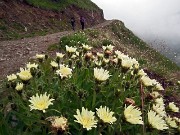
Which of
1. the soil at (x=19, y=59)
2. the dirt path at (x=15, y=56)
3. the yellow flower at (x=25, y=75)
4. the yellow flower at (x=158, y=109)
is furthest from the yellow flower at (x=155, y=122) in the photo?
the dirt path at (x=15, y=56)

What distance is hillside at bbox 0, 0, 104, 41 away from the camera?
98.4ft

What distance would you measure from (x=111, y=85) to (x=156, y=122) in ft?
3.88

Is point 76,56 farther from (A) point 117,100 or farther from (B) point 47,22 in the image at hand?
(B) point 47,22

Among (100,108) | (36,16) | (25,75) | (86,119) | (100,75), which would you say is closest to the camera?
(86,119)

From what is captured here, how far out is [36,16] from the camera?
3725 centimetres

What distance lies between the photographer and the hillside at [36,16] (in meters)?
Result: 30.0

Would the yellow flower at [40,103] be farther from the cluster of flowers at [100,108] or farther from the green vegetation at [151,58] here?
the green vegetation at [151,58]

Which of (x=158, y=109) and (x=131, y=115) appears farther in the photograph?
(x=158, y=109)

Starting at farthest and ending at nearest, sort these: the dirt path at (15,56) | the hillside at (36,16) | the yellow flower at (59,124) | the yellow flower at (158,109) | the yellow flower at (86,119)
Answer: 1. the hillside at (36,16)
2. the dirt path at (15,56)
3. the yellow flower at (158,109)
4. the yellow flower at (86,119)
5. the yellow flower at (59,124)

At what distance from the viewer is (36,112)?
3.55 meters

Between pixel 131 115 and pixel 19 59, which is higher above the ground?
pixel 131 115

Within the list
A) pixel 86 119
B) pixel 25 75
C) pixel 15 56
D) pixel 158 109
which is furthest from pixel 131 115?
pixel 15 56

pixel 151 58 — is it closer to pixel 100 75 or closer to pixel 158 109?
pixel 158 109

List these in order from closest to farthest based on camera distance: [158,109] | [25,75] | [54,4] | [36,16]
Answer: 1. [158,109]
2. [25,75]
3. [36,16]
4. [54,4]
